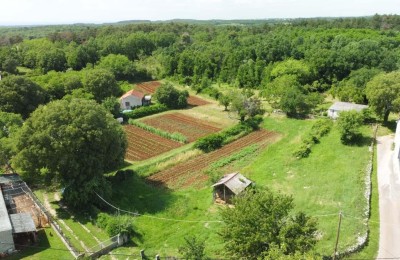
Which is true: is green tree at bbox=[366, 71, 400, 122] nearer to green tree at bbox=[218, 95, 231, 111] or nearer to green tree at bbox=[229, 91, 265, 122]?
green tree at bbox=[229, 91, 265, 122]

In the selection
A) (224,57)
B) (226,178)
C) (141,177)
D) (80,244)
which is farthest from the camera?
(224,57)

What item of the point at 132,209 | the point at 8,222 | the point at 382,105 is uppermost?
the point at 382,105

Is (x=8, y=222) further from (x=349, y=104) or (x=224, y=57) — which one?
(x=224, y=57)

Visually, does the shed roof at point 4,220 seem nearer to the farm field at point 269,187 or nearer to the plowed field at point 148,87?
the farm field at point 269,187

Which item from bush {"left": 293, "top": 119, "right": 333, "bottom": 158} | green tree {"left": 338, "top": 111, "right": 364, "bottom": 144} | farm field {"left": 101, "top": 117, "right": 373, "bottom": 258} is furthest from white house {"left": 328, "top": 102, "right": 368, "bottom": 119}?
green tree {"left": 338, "top": 111, "right": 364, "bottom": 144}

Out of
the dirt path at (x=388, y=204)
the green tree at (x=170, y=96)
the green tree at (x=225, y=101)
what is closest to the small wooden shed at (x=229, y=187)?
the dirt path at (x=388, y=204)

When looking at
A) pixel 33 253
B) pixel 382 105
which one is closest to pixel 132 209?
pixel 33 253
